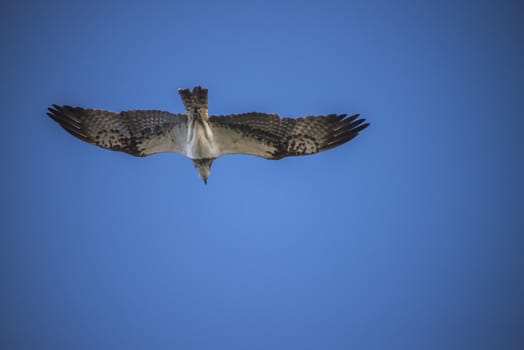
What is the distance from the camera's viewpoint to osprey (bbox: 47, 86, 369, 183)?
7426mm

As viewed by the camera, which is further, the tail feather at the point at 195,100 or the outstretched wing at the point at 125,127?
the outstretched wing at the point at 125,127

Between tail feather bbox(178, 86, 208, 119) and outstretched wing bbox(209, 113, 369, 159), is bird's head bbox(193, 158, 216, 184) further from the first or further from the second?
tail feather bbox(178, 86, 208, 119)

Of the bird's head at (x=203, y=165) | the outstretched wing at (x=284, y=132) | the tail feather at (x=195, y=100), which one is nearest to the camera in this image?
the tail feather at (x=195, y=100)

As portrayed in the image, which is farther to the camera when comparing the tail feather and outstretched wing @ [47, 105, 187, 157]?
outstretched wing @ [47, 105, 187, 157]

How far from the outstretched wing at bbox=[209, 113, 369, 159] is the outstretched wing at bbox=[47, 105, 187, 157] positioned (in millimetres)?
612

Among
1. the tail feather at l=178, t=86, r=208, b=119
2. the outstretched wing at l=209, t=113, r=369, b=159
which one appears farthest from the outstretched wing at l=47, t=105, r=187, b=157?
the outstretched wing at l=209, t=113, r=369, b=159

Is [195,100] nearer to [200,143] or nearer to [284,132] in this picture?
[200,143]

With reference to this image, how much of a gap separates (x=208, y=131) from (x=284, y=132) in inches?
41.3

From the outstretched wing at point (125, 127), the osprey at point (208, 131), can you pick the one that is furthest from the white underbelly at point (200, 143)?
the outstretched wing at point (125, 127)

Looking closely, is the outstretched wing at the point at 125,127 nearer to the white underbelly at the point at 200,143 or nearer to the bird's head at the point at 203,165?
the white underbelly at the point at 200,143

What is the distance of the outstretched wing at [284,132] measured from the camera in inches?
292

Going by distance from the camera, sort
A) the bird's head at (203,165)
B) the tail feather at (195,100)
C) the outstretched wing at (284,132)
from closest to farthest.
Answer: the tail feather at (195,100)
the outstretched wing at (284,132)
the bird's head at (203,165)

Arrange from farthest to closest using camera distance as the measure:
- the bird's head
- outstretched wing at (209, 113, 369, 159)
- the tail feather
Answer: the bird's head → outstretched wing at (209, 113, 369, 159) → the tail feather

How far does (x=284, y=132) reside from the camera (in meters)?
7.57
